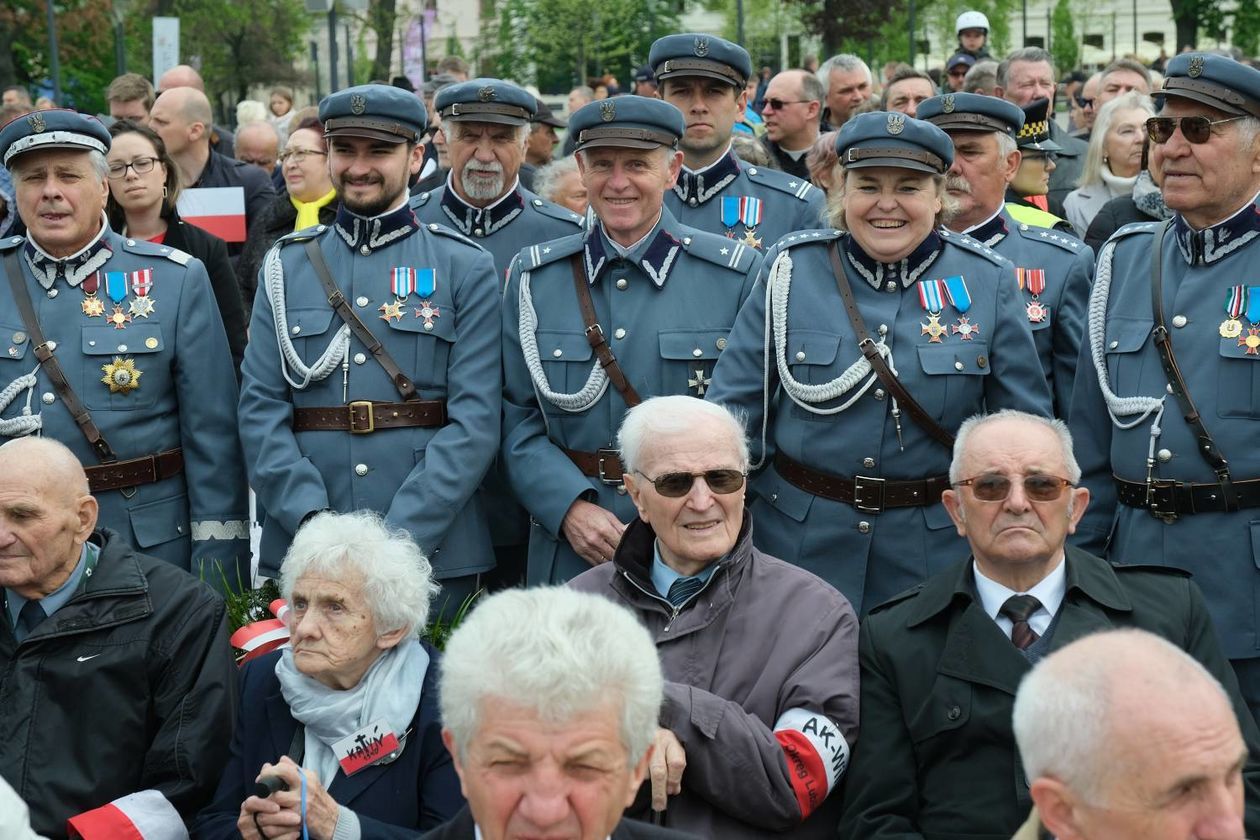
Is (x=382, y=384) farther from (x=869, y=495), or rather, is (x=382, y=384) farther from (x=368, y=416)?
(x=869, y=495)

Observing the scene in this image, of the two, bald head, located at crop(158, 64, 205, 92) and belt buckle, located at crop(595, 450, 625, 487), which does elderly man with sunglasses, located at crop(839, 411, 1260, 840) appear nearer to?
belt buckle, located at crop(595, 450, 625, 487)

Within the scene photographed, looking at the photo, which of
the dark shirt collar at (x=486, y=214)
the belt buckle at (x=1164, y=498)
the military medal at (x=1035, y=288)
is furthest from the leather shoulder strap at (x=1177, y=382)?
the dark shirt collar at (x=486, y=214)

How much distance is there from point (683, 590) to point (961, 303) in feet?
4.65

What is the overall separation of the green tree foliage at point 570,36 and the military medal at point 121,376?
30.9 metres

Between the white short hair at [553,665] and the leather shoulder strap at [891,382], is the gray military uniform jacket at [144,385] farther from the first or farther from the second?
the white short hair at [553,665]

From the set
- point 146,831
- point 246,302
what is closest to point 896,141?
point 146,831

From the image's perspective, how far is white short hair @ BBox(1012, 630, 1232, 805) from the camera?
3010mm

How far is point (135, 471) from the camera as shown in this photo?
5.96m

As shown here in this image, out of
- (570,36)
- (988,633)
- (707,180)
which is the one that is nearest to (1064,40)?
(570,36)

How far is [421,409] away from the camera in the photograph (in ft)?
19.3

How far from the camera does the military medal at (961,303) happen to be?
537 centimetres

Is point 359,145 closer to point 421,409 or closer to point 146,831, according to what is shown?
point 421,409

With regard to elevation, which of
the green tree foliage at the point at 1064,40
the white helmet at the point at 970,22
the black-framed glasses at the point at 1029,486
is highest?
the green tree foliage at the point at 1064,40

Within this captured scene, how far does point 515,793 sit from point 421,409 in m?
2.78
